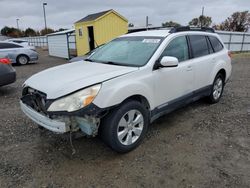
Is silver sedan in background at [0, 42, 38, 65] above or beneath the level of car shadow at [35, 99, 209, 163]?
above

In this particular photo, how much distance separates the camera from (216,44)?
5.25 m

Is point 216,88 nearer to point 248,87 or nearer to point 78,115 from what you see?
point 248,87

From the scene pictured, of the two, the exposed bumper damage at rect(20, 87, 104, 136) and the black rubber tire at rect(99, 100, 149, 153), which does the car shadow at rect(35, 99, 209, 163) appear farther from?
the exposed bumper damage at rect(20, 87, 104, 136)

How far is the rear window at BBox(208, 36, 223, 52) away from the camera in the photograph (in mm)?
5121

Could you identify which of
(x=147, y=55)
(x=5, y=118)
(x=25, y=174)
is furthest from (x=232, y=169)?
(x=5, y=118)

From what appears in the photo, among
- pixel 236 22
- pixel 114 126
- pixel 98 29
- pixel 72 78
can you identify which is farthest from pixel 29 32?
pixel 114 126

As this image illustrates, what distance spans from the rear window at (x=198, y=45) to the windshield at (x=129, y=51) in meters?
0.93

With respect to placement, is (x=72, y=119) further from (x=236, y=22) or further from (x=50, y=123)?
(x=236, y=22)

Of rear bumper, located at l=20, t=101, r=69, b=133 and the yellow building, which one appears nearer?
rear bumper, located at l=20, t=101, r=69, b=133

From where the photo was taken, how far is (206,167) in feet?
9.92

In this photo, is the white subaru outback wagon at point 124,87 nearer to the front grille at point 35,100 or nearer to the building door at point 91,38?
A: the front grille at point 35,100

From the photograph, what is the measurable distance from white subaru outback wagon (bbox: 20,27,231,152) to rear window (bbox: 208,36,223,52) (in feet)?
1.24

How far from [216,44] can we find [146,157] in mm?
3353

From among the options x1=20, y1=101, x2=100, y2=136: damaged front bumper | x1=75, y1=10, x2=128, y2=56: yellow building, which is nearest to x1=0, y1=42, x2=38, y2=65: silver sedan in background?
x1=75, y1=10, x2=128, y2=56: yellow building
